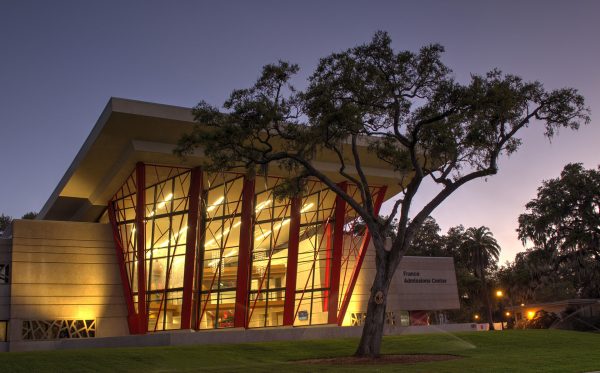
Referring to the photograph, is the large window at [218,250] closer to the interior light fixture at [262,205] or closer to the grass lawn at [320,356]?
the interior light fixture at [262,205]

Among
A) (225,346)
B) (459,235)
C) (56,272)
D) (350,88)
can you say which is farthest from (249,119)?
(459,235)

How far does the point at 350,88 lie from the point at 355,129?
165cm

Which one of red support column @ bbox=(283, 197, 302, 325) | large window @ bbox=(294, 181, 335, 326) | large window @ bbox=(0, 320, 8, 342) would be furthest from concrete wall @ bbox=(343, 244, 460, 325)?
large window @ bbox=(0, 320, 8, 342)

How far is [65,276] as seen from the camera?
135 ft

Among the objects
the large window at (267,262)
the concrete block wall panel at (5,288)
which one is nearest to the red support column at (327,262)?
the large window at (267,262)

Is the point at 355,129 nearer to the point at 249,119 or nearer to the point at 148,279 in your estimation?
the point at 249,119

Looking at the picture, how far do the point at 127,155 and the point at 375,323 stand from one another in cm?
1989

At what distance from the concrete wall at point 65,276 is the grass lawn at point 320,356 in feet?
56.1

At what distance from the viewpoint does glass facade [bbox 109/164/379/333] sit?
127 ft

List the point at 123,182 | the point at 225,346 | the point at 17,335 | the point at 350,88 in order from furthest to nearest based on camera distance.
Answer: the point at 123,182 → the point at 17,335 → the point at 225,346 → the point at 350,88

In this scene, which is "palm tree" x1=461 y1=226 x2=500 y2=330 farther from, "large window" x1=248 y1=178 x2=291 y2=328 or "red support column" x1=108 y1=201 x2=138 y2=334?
"red support column" x1=108 y1=201 x2=138 y2=334

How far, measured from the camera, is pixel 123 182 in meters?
41.8

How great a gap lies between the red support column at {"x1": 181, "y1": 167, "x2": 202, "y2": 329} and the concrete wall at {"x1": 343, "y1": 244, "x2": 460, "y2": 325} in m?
17.8

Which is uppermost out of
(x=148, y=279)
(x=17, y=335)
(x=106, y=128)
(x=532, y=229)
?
(x=106, y=128)
